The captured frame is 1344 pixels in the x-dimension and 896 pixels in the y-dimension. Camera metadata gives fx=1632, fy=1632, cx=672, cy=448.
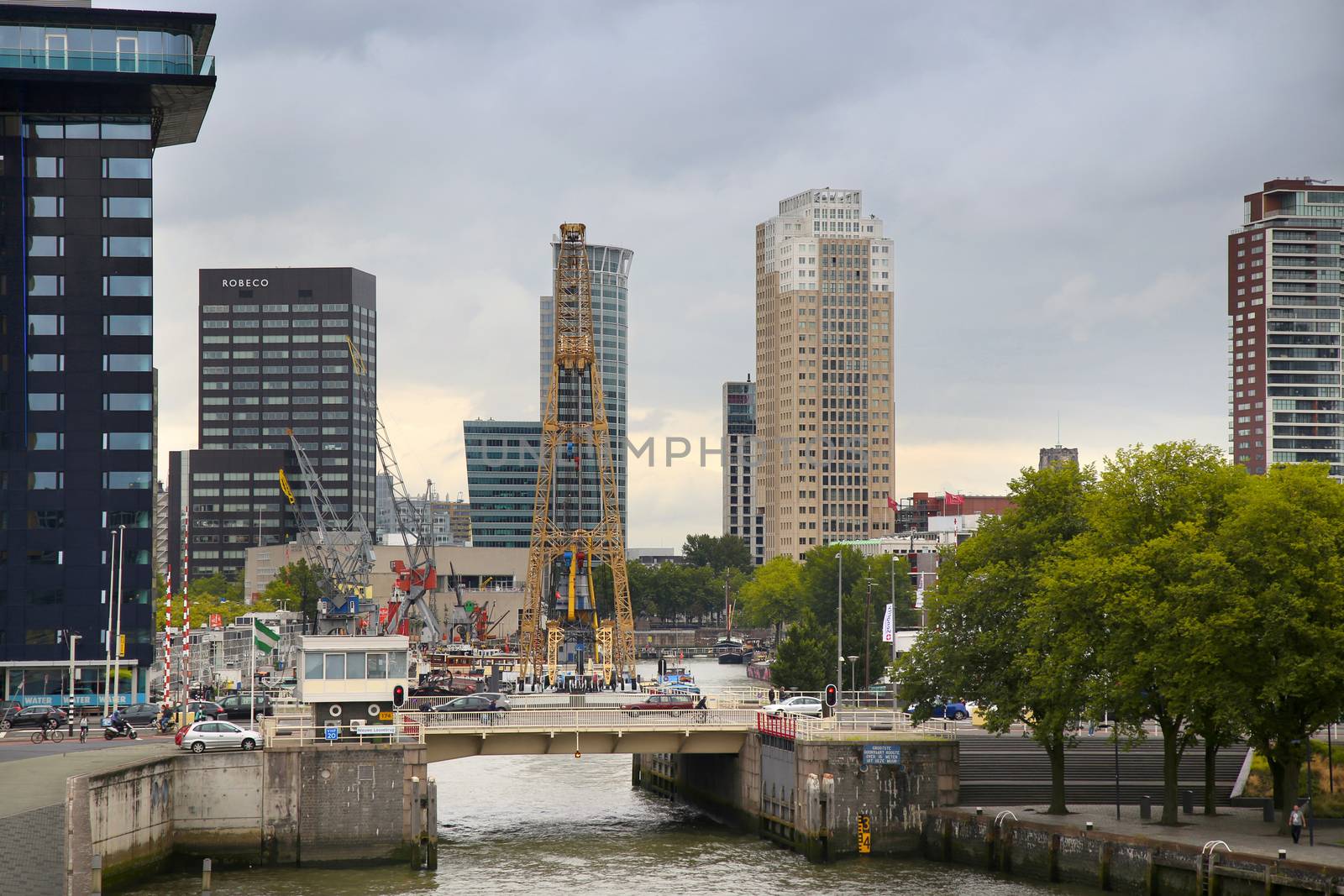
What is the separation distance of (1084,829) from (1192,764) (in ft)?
47.0

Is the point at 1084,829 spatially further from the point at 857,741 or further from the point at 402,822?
the point at 402,822

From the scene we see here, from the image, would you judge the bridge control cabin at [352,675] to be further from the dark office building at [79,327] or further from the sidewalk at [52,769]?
the dark office building at [79,327]

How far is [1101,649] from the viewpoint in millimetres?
63938

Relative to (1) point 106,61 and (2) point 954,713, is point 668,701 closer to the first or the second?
(2) point 954,713

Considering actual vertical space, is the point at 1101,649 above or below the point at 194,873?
above

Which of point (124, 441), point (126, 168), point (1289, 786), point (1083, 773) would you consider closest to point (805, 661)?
point (124, 441)

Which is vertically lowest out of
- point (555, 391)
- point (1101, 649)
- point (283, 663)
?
point (283, 663)

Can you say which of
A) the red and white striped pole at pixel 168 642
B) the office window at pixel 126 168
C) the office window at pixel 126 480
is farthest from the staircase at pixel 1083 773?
the office window at pixel 126 168

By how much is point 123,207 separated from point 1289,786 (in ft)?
318

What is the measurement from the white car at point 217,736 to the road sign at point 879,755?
83.8ft

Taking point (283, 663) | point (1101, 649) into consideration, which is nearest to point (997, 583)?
point (1101, 649)

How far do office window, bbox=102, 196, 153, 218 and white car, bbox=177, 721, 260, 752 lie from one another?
65.8m

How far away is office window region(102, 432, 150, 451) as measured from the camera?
12506 centimetres

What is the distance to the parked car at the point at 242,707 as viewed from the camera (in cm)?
8912
